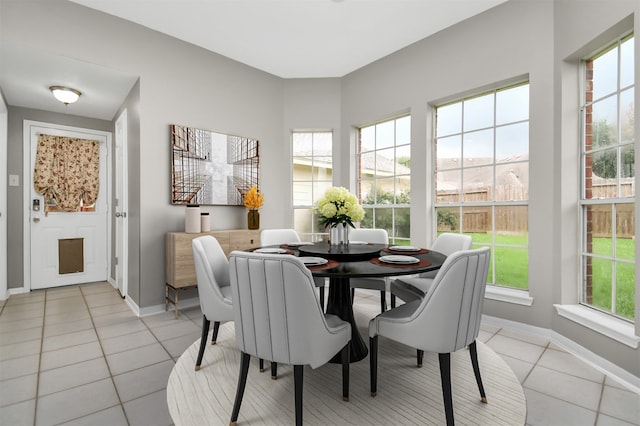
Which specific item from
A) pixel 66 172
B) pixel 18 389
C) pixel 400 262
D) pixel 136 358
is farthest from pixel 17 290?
pixel 400 262

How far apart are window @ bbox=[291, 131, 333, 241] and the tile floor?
79.2 inches

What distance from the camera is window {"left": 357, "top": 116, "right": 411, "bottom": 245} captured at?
154 inches

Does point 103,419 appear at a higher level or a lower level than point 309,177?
lower

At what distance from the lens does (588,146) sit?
2.47 meters

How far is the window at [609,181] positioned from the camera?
6.99 feet

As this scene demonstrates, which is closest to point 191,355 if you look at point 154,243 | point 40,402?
point 40,402

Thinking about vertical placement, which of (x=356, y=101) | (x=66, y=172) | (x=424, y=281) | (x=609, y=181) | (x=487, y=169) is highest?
(x=356, y=101)

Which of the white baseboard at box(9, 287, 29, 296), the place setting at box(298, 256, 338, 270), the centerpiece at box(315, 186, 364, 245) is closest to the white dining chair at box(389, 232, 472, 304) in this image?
the centerpiece at box(315, 186, 364, 245)

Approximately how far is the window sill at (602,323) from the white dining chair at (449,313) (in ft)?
3.76

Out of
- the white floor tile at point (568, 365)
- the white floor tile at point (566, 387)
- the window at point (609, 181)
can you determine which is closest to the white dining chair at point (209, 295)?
the white floor tile at point (566, 387)

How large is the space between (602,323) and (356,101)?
3.50m

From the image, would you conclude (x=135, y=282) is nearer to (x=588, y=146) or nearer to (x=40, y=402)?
(x=40, y=402)

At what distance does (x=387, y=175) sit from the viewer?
4.11 metres

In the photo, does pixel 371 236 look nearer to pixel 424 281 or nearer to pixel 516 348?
pixel 424 281
